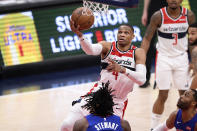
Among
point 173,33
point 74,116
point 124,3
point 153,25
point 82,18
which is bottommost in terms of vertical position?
point 74,116

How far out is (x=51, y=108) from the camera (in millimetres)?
8609

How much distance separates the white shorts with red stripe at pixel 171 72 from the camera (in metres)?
6.68

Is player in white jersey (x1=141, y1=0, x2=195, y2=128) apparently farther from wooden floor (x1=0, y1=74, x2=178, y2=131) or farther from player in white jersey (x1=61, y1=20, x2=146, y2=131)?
player in white jersey (x1=61, y1=20, x2=146, y2=131)

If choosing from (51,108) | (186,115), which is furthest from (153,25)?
(51,108)

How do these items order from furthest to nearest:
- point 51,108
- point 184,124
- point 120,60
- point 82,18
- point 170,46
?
point 51,108 < point 170,46 < point 120,60 < point 82,18 < point 184,124

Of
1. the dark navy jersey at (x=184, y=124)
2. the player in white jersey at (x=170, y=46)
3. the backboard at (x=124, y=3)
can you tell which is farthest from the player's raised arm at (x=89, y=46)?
the dark navy jersey at (x=184, y=124)

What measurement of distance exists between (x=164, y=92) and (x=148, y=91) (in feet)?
8.49

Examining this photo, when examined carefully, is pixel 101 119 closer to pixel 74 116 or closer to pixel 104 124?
pixel 104 124

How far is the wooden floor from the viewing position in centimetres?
757

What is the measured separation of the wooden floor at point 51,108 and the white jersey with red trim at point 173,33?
4.39 feet

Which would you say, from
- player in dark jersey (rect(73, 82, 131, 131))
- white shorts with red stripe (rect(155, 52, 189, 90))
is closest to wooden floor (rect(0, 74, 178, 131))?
white shorts with red stripe (rect(155, 52, 189, 90))

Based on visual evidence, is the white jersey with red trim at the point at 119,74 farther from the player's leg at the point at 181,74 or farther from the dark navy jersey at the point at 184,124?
the player's leg at the point at 181,74

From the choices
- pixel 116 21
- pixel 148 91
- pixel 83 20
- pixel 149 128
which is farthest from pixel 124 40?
pixel 116 21

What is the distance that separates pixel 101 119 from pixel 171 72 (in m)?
2.53
